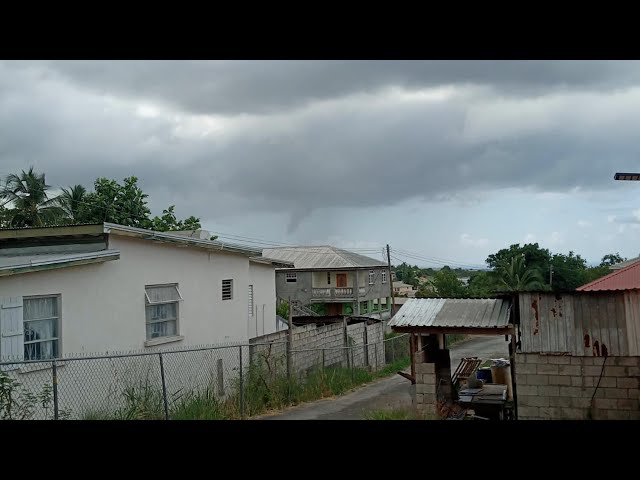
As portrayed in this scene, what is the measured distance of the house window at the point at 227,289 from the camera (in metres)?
11.2

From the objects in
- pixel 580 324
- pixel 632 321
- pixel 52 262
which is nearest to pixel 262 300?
pixel 52 262

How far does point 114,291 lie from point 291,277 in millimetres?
19297

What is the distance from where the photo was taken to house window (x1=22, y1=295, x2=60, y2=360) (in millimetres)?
7023

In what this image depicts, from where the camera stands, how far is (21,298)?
22.5ft

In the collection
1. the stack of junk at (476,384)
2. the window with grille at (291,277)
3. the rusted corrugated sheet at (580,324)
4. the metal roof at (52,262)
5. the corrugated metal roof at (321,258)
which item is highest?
the corrugated metal roof at (321,258)

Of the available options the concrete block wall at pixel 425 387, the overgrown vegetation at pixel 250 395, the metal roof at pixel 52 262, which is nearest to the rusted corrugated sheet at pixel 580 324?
the concrete block wall at pixel 425 387

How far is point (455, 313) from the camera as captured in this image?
7934 mm

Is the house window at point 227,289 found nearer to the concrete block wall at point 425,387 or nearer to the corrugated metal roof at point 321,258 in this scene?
the concrete block wall at point 425,387

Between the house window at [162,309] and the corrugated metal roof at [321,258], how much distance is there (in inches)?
647

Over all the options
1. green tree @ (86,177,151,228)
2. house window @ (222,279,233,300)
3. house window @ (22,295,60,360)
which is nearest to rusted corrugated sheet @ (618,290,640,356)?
house window @ (22,295,60,360)

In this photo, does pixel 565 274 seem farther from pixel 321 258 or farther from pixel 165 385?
pixel 165 385
